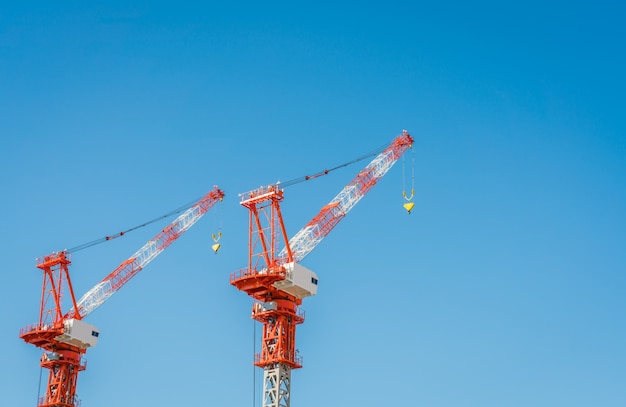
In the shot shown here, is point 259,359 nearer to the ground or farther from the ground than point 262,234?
nearer to the ground

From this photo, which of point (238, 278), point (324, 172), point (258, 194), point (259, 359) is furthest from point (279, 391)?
point (324, 172)

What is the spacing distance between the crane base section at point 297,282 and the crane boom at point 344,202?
20.3 feet

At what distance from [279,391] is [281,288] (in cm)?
1458

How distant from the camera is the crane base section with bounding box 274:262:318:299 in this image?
16462cm

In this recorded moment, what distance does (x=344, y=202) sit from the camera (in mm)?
180750

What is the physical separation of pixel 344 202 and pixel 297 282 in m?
20.8

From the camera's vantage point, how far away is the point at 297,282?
164750 mm

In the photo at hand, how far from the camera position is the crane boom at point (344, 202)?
17400 centimetres

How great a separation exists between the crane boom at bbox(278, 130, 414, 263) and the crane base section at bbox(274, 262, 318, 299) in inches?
244

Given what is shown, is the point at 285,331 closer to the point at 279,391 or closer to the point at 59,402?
the point at 279,391

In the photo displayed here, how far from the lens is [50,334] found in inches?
7869

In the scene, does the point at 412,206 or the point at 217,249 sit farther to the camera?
the point at 217,249

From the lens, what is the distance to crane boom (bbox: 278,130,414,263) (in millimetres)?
174000

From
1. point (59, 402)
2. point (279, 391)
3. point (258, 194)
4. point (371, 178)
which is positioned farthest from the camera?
point (59, 402)
